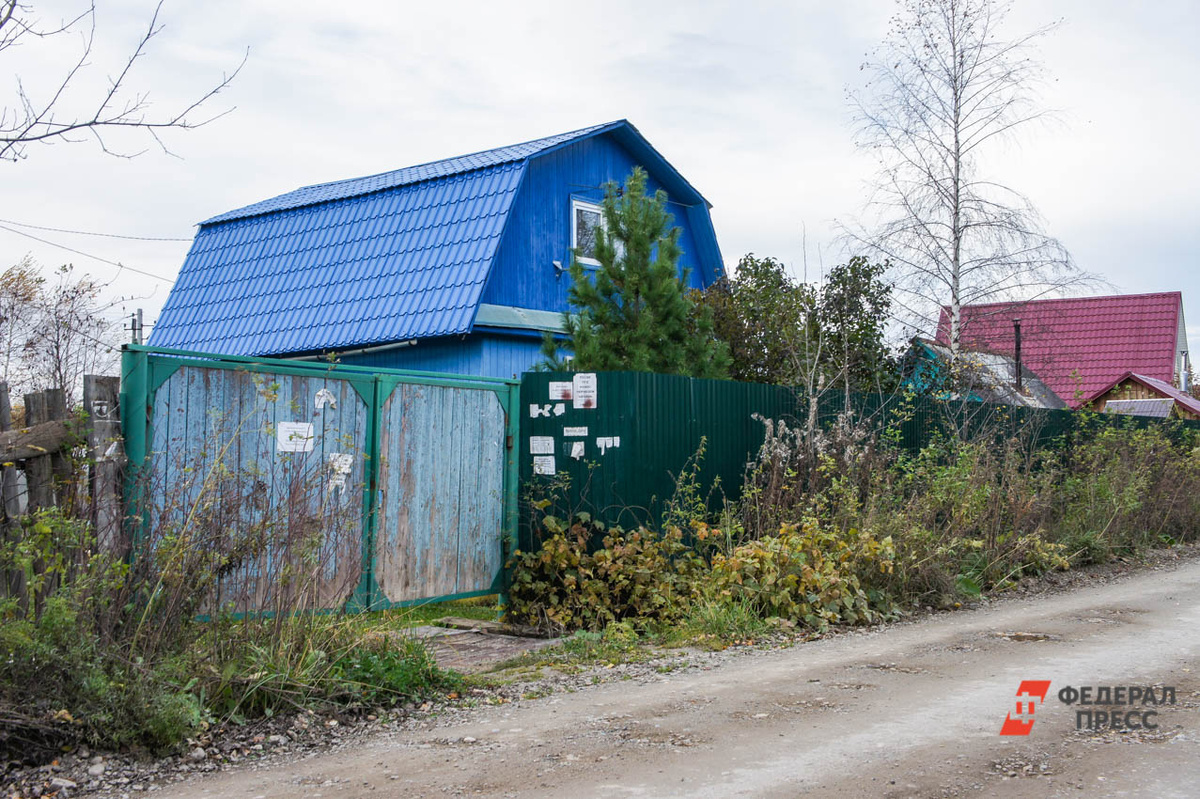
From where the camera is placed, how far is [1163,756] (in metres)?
5.06

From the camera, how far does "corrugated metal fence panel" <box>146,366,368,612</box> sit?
649cm

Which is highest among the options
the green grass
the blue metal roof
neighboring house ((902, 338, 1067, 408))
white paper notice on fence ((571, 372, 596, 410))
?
the blue metal roof

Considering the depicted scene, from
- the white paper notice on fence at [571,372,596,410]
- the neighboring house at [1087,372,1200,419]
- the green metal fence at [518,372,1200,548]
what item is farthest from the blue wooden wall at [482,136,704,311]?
the neighboring house at [1087,372,1200,419]

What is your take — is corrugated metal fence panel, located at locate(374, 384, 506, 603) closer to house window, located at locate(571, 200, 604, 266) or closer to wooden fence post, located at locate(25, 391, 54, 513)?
wooden fence post, located at locate(25, 391, 54, 513)

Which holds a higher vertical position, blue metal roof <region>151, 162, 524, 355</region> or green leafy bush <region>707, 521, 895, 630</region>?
blue metal roof <region>151, 162, 524, 355</region>

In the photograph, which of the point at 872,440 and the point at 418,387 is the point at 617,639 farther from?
the point at 872,440

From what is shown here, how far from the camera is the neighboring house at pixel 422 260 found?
47.9ft

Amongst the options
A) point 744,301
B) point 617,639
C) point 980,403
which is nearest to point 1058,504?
point 980,403

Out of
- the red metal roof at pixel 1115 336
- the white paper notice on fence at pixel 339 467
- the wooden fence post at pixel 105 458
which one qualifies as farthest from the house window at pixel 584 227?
the red metal roof at pixel 1115 336

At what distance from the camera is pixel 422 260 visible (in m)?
15.0

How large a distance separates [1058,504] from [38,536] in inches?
490

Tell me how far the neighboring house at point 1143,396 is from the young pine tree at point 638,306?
2623cm

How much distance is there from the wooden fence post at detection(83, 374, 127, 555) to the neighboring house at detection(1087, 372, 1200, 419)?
110 ft

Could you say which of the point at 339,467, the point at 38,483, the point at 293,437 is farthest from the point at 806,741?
the point at 38,483
